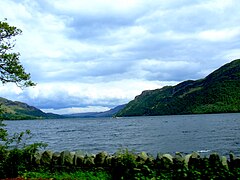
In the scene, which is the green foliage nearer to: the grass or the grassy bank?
the grassy bank

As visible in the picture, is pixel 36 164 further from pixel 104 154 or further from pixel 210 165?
pixel 210 165

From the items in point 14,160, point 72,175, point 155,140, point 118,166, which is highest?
point 14,160

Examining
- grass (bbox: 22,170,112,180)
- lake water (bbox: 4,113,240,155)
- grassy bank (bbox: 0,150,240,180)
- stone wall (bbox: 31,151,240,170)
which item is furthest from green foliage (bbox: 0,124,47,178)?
lake water (bbox: 4,113,240,155)

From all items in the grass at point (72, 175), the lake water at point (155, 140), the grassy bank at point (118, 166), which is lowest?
the lake water at point (155, 140)

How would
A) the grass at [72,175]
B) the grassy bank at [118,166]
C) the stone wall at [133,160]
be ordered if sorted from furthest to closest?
the grass at [72,175], the stone wall at [133,160], the grassy bank at [118,166]

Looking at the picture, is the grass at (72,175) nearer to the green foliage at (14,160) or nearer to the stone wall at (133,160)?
the stone wall at (133,160)

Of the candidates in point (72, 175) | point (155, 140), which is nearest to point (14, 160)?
point (72, 175)

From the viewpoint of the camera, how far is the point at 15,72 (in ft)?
61.0

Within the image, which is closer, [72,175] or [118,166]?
[118,166]

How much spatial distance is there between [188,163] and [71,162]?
6.27 metres

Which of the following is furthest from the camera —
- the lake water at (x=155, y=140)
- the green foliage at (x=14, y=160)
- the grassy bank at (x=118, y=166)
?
the lake water at (x=155, y=140)

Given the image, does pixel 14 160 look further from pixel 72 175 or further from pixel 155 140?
pixel 155 140

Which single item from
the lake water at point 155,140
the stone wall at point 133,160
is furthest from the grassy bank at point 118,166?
the lake water at point 155,140

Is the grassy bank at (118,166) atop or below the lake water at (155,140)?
atop
